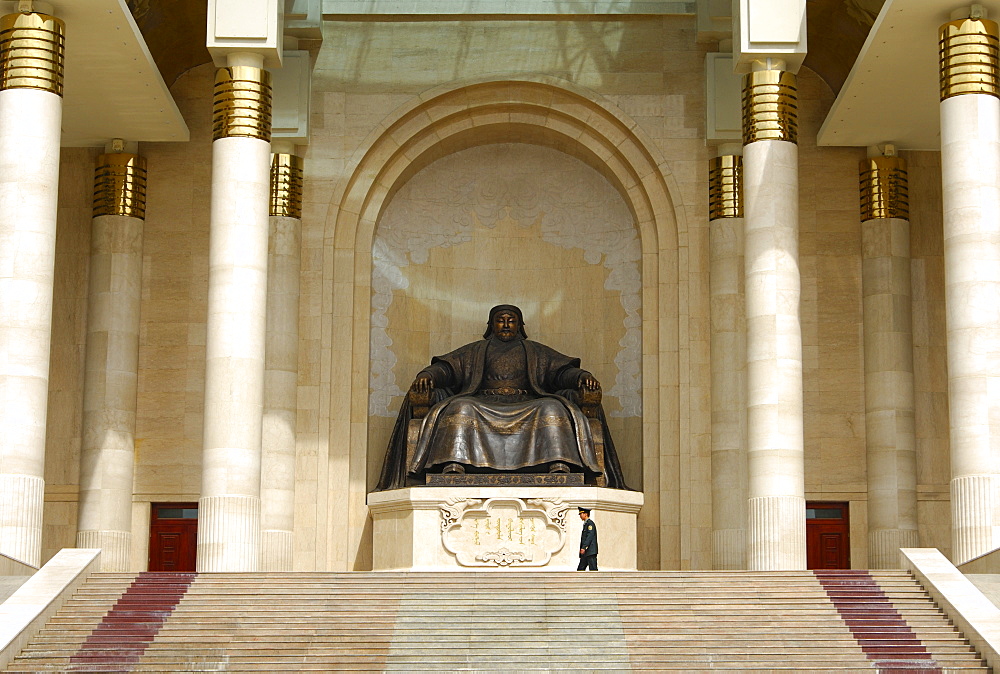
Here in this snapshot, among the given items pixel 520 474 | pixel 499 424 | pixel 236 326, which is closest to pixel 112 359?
pixel 236 326

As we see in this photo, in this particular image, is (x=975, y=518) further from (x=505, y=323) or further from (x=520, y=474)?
(x=505, y=323)

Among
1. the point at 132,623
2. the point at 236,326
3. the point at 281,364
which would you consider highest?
the point at 236,326

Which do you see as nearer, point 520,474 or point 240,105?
point 240,105

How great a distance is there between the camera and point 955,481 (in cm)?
1717

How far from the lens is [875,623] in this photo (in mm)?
14609

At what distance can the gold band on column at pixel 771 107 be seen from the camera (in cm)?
1923

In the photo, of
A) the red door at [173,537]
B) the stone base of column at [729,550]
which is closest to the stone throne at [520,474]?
the stone base of column at [729,550]

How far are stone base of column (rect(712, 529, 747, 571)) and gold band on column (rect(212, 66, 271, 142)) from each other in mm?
7807

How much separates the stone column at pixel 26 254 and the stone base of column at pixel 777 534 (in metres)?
8.05

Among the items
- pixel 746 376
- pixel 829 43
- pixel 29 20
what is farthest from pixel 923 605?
pixel 29 20

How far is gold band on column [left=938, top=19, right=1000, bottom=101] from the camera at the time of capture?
17.5 m

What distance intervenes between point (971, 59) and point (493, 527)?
7852 mm

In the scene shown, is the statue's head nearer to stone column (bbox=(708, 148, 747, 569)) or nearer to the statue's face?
the statue's face

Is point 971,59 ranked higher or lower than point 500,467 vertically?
higher
